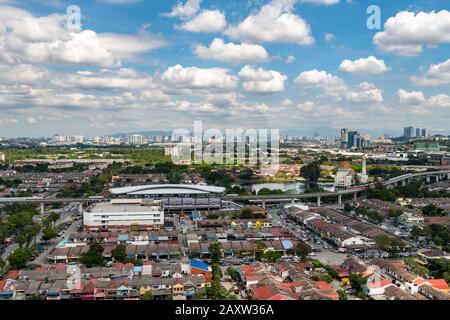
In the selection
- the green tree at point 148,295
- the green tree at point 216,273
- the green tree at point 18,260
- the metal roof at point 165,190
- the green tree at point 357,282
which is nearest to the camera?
the green tree at point 148,295

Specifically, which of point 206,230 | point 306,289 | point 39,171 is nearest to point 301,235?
point 206,230

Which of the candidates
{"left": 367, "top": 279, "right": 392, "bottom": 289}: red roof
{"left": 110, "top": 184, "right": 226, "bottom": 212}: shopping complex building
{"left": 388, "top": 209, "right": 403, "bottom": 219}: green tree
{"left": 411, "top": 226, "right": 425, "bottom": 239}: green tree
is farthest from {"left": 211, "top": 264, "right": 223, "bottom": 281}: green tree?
{"left": 388, "top": 209, "right": 403, "bottom": 219}: green tree

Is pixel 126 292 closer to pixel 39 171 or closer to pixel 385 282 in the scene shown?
pixel 385 282

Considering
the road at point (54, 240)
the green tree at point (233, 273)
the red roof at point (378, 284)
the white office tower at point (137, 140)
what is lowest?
the road at point (54, 240)

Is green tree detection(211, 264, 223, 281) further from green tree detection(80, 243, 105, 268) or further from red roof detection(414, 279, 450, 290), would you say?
red roof detection(414, 279, 450, 290)

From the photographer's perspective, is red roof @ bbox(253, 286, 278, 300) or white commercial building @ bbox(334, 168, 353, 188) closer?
red roof @ bbox(253, 286, 278, 300)

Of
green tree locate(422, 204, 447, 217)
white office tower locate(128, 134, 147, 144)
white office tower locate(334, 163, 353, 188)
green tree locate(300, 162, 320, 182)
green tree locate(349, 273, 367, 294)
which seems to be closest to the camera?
green tree locate(349, 273, 367, 294)

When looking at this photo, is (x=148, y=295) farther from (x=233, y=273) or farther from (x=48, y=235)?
(x=48, y=235)

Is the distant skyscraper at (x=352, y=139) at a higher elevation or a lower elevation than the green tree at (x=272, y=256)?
higher

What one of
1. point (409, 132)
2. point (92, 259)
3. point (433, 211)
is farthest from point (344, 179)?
point (409, 132)

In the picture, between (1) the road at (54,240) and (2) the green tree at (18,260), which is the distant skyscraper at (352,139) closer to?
(1) the road at (54,240)

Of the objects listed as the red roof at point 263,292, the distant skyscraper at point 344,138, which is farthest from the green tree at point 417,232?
the distant skyscraper at point 344,138
